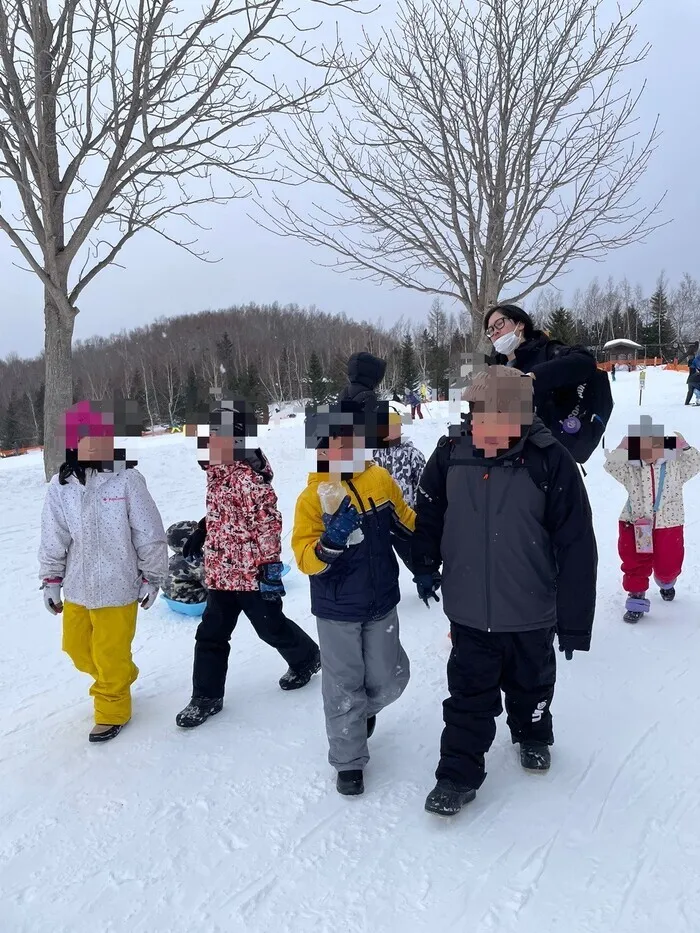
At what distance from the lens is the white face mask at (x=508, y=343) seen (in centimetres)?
316

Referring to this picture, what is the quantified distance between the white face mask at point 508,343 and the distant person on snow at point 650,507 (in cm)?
148

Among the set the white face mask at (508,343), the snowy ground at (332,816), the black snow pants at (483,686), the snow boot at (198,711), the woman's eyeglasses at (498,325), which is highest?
the woman's eyeglasses at (498,325)

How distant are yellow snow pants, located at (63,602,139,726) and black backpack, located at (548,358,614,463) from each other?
2.29 meters

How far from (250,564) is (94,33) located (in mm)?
5990

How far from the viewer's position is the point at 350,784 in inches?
96.0

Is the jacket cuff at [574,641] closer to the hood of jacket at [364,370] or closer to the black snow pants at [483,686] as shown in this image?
the black snow pants at [483,686]

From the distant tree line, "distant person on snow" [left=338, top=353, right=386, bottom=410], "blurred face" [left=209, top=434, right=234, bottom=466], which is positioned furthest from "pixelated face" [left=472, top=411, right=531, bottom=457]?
the distant tree line

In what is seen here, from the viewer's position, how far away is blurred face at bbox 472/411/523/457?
7.52 ft

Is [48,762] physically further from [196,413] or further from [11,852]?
[196,413]

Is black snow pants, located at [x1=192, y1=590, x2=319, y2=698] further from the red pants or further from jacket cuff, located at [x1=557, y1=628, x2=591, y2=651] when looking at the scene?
the red pants

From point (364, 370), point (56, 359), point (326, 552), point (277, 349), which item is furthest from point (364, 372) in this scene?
point (277, 349)

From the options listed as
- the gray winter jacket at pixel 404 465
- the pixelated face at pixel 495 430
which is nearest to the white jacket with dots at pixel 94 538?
the pixelated face at pixel 495 430

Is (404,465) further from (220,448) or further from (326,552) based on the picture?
(326,552)

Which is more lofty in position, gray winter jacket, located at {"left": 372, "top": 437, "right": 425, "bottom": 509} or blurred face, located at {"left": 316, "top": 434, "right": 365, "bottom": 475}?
blurred face, located at {"left": 316, "top": 434, "right": 365, "bottom": 475}
